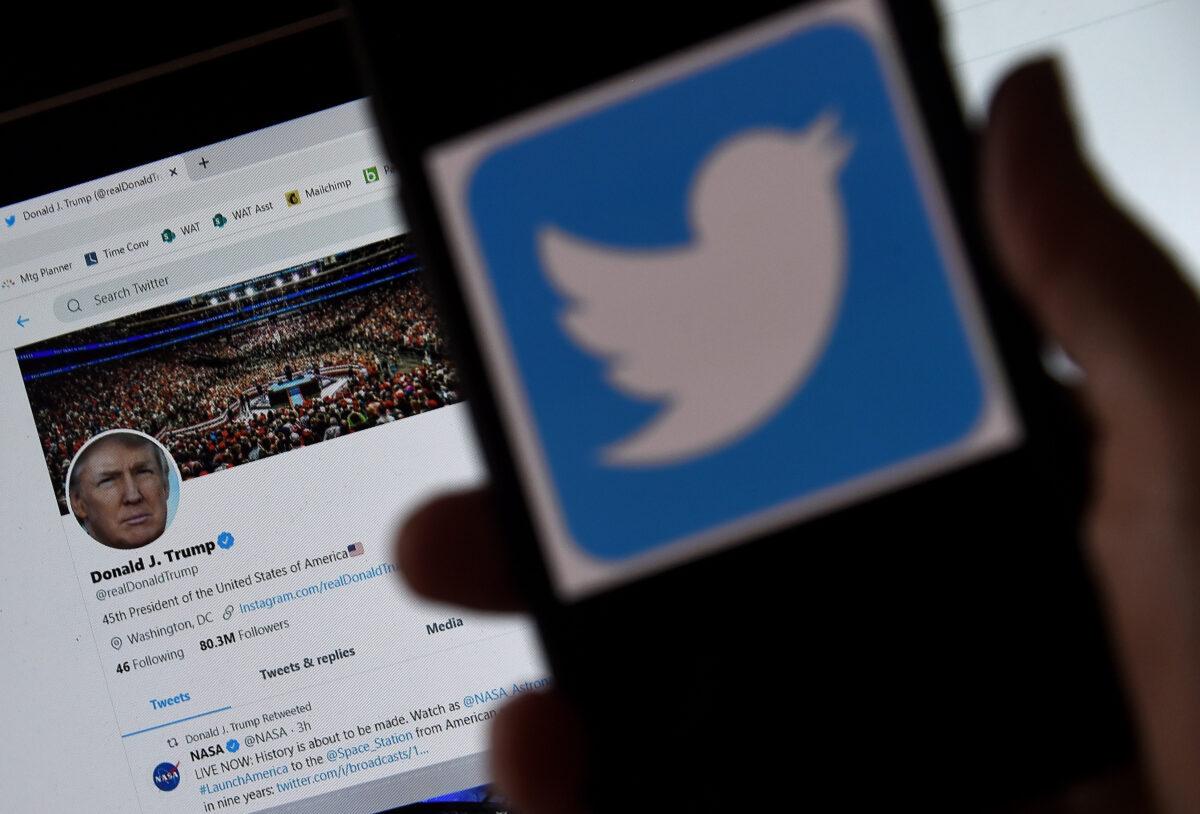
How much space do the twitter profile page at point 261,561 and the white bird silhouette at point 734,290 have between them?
118mm

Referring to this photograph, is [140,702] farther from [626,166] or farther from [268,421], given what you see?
[626,166]

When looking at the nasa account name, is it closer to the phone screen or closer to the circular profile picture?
the circular profile picture

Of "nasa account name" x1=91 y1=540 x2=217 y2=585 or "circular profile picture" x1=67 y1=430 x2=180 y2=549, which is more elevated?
"circular profile picture" x1=67 y1=430 x2=180 y2=549

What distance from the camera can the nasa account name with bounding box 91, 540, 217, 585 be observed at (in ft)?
1.21

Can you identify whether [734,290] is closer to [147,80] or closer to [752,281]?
[752,281]

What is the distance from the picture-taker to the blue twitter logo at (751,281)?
26 cm

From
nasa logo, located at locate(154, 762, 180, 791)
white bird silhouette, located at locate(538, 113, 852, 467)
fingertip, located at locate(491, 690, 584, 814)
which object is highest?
white bird silhouette, located at locate(538, 113, 852, 467)

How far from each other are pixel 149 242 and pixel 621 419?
0.81ft

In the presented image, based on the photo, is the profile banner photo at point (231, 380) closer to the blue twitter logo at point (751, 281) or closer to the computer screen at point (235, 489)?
the computer screen at point (235, 489)

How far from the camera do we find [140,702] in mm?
373

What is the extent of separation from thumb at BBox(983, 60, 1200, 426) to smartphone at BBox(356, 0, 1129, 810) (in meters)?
0.01

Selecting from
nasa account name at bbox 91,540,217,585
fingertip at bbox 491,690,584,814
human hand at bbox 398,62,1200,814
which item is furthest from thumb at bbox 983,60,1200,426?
nasa account name at bbox 91,540,217,585

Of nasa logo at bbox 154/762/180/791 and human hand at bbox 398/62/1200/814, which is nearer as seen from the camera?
human hand at bbox 398/62/1200/814

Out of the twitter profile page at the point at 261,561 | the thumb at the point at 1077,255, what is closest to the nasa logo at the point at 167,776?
the twitter profile page at the point at 261,561
